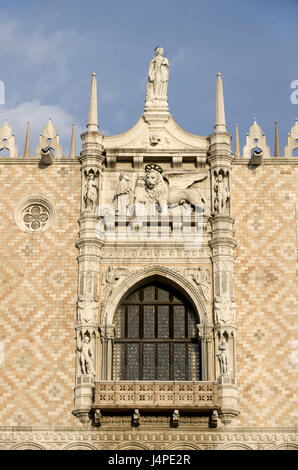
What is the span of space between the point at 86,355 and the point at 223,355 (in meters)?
3.67

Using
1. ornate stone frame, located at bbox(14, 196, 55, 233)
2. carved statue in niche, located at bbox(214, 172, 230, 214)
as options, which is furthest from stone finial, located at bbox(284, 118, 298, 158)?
ornate stone frame, located at bbox(14, 196, 55, 233)

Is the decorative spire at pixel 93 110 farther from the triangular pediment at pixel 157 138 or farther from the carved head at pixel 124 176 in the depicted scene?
the carved head at pixel 124 176

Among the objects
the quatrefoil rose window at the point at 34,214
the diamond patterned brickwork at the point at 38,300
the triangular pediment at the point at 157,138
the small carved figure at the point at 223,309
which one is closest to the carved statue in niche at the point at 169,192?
the triangular pediment at the point at 157,138

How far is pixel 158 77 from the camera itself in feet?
102

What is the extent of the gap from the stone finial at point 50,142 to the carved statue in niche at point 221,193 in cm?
470

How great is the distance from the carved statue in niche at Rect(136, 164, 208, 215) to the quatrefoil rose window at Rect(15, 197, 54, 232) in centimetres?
268

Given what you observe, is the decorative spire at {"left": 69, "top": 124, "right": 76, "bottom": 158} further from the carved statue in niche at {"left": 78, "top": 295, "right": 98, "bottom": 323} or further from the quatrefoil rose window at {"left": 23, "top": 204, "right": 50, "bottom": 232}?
the carved statue in niche at {"left": 78, "top": 295, "right": 98, "bottom": 323}

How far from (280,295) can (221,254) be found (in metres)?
1.99

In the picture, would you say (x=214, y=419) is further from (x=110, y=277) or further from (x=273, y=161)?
(x=273, y=161)

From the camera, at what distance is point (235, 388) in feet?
89.7

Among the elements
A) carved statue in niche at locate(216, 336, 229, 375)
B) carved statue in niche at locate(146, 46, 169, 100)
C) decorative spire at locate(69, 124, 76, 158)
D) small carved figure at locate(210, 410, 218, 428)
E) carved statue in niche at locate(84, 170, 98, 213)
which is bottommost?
small carved figure at locate(210, 410, 218, 428)

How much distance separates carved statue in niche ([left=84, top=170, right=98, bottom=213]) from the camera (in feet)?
96.2

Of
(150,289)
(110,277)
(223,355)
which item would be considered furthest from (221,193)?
(223,355)
